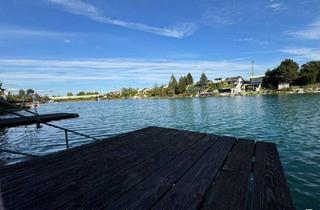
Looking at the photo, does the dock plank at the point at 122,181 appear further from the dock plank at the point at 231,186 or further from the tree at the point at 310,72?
the tree at the point at 310,72

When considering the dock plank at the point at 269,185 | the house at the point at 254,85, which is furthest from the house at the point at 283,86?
the dock plank at the point at 269,185

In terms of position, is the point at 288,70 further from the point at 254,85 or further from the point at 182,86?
the point at 182,86

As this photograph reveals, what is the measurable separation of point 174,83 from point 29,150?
126m

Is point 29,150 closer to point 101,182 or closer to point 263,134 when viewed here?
point 101,182

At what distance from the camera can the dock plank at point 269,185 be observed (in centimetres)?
257

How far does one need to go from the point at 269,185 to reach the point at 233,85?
11744 cm

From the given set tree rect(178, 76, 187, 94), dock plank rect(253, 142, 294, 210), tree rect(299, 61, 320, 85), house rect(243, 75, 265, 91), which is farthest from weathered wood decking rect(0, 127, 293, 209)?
tree rect(178, 76, 187, 94)

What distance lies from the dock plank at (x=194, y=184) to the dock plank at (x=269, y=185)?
0.62m

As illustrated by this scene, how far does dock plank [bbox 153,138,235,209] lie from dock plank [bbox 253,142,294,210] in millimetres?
620

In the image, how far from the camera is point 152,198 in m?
2.69

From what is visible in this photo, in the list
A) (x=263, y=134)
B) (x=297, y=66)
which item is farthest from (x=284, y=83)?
(x=263, y=134)

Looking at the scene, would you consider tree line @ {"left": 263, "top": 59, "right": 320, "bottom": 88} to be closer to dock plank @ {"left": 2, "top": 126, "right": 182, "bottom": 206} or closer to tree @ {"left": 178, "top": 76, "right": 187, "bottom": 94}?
tree @ {"left": 178, "top": 76, "right": 187, "bottom": 94}

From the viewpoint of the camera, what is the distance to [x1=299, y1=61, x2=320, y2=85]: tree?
3393 inches

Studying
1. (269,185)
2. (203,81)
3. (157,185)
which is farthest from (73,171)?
(203,81)
